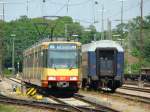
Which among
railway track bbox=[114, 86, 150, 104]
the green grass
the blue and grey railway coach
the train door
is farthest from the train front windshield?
the train door

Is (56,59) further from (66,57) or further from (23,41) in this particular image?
(23,41)

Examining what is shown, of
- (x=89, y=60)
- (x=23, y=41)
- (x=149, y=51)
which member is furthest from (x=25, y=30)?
(x=89, y=60)

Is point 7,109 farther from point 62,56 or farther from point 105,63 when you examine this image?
point 105,63

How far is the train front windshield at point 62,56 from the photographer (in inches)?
1264

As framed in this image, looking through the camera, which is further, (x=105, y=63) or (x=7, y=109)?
(x=105, y=63)

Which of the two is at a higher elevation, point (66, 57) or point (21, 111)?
point (66, 57)

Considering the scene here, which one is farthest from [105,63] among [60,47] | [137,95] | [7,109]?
[7,109]

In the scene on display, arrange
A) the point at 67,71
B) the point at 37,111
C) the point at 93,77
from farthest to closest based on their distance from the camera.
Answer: the point at 93,77
the point at 67,71
the point at 37,111

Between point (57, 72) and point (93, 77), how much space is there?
778cm

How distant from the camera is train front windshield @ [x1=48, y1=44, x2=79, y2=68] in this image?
3209cm

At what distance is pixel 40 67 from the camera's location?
1324 inches

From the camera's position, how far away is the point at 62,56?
106ft

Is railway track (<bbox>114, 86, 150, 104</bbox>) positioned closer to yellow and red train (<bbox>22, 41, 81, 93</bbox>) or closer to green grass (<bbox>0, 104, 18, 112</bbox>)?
yellow and red train (<bbox>22, 41, 81, 93</bbox>)

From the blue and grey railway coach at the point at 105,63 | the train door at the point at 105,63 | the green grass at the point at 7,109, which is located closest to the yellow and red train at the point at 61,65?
the green grass at the point at 7,109
